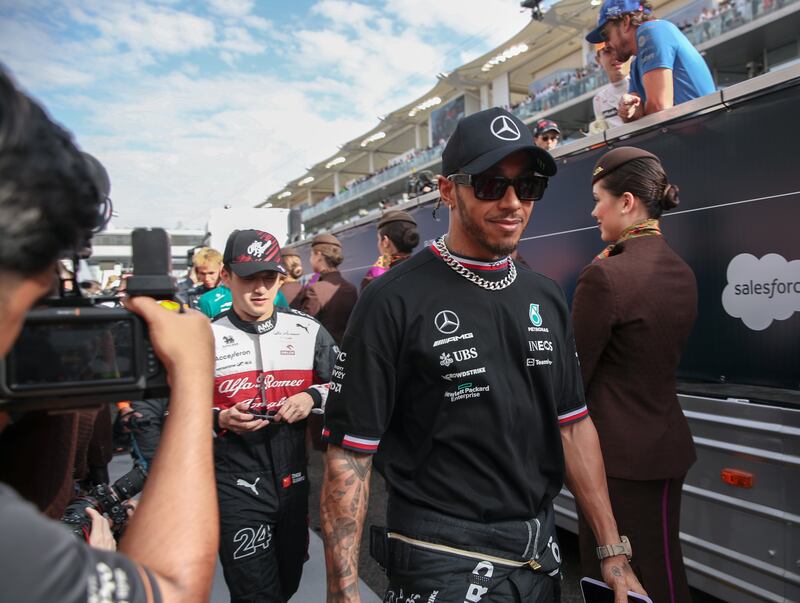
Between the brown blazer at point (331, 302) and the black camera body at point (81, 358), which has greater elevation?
the brown blazer at point (331, 302)

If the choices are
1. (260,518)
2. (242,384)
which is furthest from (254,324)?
(260,518)

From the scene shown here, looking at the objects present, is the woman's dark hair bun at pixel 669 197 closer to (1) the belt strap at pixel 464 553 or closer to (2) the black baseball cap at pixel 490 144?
(2) the black baseball cap at pixel 490 144

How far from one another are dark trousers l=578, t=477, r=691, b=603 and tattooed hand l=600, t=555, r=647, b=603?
32 centimetres

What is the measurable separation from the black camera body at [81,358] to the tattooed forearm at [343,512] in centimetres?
86

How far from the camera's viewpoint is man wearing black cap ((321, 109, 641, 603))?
5.41 feet

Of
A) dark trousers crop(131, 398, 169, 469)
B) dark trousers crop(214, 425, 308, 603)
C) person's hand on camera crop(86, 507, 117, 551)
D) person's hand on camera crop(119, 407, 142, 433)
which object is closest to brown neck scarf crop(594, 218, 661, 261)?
dark trousers crop(214, 425, 308, 603)

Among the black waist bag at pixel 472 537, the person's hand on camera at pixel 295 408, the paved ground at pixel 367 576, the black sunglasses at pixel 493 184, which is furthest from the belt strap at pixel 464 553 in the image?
the paved ground at pixel 367 576

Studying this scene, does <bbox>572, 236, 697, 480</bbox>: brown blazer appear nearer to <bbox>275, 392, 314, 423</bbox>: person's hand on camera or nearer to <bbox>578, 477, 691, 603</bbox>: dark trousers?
<bbox>578, 477, 691, 603</bbox>: dark trousers

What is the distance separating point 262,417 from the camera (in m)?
2.67

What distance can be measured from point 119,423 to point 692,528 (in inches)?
171

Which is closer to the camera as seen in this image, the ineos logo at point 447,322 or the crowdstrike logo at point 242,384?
the ineos logo at point 447,322

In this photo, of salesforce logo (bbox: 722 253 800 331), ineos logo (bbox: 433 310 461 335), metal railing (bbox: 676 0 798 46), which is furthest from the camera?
metal railing (bbox: 676 0 798 46)

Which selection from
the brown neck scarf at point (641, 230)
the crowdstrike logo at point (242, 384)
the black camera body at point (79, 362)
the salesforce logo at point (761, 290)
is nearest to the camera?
the black camera body at point (79, 362)

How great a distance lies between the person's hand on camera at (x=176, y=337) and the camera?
963mm
